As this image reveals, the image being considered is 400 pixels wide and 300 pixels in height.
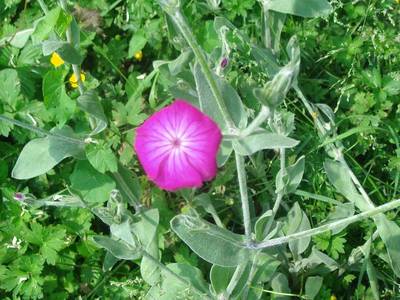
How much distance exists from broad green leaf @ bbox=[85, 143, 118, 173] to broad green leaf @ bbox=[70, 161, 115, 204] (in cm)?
13

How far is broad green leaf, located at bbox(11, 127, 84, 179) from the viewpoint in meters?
1.79

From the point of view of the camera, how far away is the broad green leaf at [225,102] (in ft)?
4.63

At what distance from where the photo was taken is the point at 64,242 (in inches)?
78.5

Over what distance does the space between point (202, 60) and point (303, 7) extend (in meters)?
0.71

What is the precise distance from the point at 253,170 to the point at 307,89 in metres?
0.43

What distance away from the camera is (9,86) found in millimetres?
2150

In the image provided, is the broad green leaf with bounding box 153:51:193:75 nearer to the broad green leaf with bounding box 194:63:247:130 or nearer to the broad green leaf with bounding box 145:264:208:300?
the broad green leaf with bounding box 194:63:247:130

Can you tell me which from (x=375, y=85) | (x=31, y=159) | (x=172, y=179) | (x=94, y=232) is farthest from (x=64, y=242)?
(x=375, y=85)

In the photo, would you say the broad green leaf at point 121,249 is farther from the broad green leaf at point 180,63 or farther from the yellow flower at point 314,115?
the yellow flower at point 314,115

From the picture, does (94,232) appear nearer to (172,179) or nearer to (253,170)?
(253,170)

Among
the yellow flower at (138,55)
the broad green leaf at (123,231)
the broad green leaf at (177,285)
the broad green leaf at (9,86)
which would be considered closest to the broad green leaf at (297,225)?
the broad green leaf at (177,285)

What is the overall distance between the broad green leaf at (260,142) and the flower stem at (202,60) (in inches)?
1.8

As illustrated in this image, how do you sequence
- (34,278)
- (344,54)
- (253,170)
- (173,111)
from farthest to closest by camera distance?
(344,54)
(253,170)
(34,278)
(173,111)

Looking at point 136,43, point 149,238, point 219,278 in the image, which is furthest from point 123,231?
point 136,43
